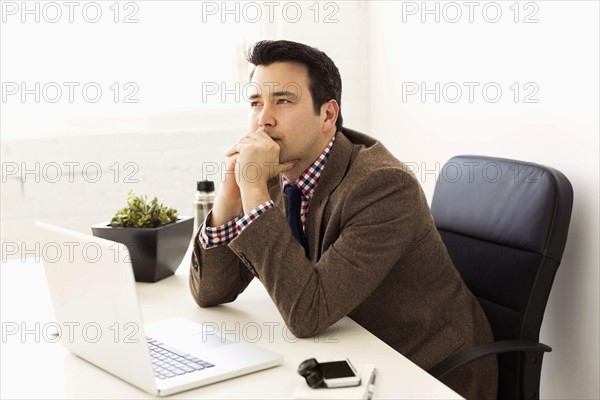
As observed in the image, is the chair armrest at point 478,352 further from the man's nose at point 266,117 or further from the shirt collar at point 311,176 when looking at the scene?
the man's nose at point 266,117

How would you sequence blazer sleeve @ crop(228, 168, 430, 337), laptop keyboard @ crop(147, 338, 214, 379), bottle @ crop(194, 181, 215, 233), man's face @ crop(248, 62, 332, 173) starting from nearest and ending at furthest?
laptop keyboard @ crop(147, 338, 214, 379), blazer sleeve @ crop(228, 168, 430, 337), man's face @ crop(248, 62, 332, 173), bottle @ crop(194, 181, 215, 233)

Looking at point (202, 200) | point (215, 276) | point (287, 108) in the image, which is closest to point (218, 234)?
point (215, 276)

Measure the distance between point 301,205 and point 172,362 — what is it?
61 cm

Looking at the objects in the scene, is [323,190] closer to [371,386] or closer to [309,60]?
[309,60]

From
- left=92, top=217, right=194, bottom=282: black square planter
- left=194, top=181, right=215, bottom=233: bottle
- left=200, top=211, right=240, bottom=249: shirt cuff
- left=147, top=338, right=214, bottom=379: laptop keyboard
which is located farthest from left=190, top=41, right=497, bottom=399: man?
left=194, top=181, right=215, bottom=233: bottle

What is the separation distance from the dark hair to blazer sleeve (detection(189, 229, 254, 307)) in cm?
39

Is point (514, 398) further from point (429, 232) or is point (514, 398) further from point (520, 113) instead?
point (520, 113)

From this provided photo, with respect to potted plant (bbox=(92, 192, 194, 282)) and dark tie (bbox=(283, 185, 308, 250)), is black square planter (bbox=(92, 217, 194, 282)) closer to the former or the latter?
potted plant (bbox=(92, 192, 194, 282))

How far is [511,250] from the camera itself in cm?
185

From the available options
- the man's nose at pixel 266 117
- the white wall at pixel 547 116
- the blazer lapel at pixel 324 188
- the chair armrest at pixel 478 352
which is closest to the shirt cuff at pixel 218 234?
the blazer lapel at pixel 324 188

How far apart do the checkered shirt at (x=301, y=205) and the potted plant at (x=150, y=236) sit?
177 millimetres

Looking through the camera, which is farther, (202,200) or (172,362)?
(202,200)

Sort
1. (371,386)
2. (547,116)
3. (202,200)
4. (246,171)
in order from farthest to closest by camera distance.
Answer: (202,200) < (547,116) < (246,171) < (371,386)

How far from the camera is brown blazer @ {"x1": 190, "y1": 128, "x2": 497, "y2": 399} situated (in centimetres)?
161
